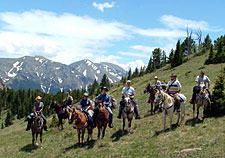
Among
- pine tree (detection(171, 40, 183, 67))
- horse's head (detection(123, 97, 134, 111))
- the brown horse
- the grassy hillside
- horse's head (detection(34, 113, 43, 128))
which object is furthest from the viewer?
pine tree (detection(171, 40, 183, 67))

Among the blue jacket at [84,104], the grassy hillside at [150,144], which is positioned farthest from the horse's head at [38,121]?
the blue jacket at [84,104]

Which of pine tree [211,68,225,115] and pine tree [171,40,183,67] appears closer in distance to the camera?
pine tree [211,68,225,115]

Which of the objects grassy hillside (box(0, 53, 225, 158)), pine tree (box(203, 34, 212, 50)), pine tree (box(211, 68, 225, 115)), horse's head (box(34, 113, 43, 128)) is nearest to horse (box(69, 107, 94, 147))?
grassy hillside (box(0, 53, 225, 158))

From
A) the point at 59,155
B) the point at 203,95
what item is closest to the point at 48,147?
the point at 59,155

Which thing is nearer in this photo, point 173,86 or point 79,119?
point 79,119

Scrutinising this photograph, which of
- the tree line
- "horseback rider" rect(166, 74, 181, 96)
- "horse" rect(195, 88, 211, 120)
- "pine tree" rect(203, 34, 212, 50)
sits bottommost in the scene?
the tree line

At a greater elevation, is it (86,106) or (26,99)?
(86,106)

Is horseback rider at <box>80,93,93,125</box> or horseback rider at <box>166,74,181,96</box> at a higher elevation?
horseback rider at <box>166,74,181,96</box>

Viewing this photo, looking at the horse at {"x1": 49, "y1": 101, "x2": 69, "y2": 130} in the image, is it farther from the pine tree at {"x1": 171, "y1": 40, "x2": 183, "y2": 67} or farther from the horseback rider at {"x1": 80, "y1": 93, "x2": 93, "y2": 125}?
the pine tree at {"x1": 171, "y1": 40, "x2": 183, "y2": 67}

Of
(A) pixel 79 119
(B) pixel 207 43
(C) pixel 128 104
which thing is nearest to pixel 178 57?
(B) pixel 207 43

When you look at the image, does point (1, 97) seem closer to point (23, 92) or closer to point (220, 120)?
point (23, 92)

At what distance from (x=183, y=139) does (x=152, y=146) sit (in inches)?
76.9

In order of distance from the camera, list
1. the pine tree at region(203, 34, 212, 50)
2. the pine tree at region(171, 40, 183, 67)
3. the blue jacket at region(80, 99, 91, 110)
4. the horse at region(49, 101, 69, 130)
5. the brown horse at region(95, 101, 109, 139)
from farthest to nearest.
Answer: the pine tree at region(203, 34, 212, 50)
the pine tree at region(171, 40, 183, 67)
the horse at region(49, 101, 69, 130)
the blue jacket at region(80, 99, 91, 110)
the brown horse at region(95, 101, 109, 139)

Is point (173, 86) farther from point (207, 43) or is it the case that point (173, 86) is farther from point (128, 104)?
point (207, 43)
